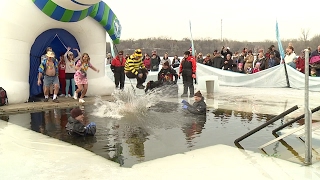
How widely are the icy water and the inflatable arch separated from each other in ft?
5.17

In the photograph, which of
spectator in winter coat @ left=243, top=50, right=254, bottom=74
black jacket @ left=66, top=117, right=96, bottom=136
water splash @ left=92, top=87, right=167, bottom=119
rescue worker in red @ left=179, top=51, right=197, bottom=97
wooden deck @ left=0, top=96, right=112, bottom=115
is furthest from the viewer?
spectator in winter coat @ left=243, top=50, right=254, bottom=74

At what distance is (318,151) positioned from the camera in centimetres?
490

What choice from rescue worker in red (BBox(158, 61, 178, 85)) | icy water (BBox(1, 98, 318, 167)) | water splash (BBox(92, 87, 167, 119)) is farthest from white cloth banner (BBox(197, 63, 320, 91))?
water splash (BBox(92, 87, 167, 119))

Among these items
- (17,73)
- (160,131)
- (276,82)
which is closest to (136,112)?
(160,131)

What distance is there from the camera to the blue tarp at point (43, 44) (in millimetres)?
10176

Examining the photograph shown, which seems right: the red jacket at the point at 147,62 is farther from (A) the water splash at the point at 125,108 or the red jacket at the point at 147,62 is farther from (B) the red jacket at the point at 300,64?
(A) the water splash at the point at 125,108

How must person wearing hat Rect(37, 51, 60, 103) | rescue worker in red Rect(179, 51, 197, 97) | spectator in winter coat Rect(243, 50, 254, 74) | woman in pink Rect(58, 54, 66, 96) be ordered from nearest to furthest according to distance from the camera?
1. person wearing hat Rect(37, 51, 60, 103)
2. woman in pink Rect(58, 54, 66, 96)
3. rescue worker in red Rect(179, 51, 197, 97)
4. spectator in winter coat Rect(243, 50, 254, 74)

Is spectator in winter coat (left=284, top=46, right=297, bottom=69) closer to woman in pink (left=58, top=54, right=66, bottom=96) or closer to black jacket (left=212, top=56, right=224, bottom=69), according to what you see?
black jacket (left=212, top=56, right=224, bottom=69)

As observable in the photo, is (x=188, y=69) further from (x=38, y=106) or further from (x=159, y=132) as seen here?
(x=159, y=132)

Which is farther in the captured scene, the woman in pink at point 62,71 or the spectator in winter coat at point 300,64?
the spectator in winter coat at point 300,64

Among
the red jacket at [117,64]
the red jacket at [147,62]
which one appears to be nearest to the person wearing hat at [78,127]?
the red jacket at [117,64]

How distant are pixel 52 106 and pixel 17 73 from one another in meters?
1.24

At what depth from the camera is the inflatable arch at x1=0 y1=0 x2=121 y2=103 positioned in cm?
905

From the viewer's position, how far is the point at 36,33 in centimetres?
960
